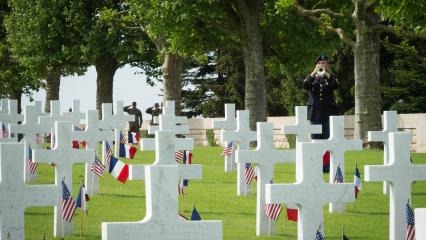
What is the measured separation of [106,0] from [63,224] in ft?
105

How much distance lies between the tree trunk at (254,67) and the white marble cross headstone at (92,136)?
52.3ft

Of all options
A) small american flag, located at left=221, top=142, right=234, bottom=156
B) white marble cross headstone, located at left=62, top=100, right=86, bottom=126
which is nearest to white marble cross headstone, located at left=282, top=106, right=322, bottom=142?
small american flag, located at left=221, top=142, right=234, bottom=156

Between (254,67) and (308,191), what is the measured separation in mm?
24014

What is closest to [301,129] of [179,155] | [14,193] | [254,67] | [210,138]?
[179,155]

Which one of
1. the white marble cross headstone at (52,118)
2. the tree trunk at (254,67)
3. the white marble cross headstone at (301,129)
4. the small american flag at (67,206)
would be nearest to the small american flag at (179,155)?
the white marble cross headstone at (301,129)

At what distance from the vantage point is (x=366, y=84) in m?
28.6

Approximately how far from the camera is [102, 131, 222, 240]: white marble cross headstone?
7355 mm

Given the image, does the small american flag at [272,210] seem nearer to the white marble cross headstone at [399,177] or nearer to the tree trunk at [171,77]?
the white marble cross headstone at [399,177]

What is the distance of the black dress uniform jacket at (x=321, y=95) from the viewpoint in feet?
66.6

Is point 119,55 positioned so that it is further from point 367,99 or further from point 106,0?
point 367,99

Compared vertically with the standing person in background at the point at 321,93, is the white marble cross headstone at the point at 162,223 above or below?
below

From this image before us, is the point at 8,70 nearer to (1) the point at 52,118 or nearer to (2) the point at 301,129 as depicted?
(1) the point at 52,118

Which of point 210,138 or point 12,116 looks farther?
point 210,138

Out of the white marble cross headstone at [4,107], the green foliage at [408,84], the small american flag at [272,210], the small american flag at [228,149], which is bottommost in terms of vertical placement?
the small american flag at [272,210]
